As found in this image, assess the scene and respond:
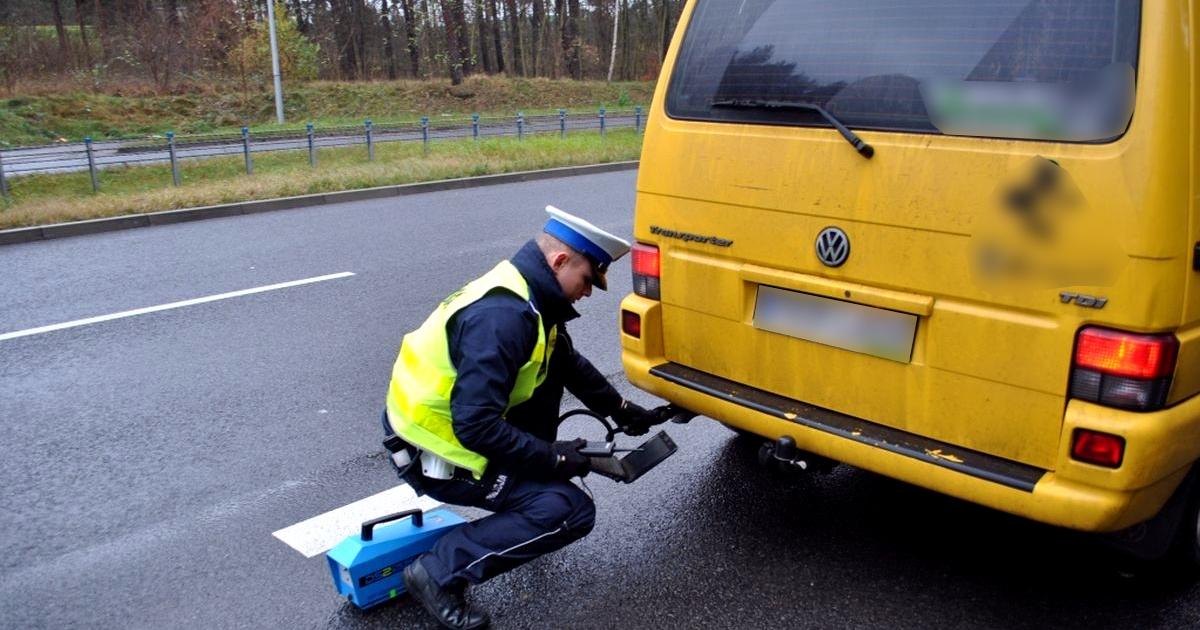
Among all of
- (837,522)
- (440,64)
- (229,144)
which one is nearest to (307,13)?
(440,64)

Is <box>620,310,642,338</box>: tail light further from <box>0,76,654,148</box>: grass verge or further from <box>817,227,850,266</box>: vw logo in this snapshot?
<box>0,76,654,148</box>: grass verge

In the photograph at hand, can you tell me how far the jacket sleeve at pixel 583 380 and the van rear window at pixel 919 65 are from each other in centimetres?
96

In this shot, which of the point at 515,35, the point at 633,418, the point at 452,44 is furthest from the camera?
the point at 515,35

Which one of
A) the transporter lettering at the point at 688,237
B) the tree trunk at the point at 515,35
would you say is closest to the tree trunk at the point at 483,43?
the tree trunk at the point at 515,35

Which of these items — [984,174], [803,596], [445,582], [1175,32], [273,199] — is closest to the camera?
[1175,32]

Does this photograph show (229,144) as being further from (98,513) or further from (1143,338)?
(1143,338)

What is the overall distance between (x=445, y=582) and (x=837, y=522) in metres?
1.62

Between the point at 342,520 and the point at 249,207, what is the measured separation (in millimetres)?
9961

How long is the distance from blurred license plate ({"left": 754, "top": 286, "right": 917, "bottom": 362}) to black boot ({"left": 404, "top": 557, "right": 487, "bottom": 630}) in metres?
1.36

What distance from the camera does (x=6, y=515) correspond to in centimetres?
406

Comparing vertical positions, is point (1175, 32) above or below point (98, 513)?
above

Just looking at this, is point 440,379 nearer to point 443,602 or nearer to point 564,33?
point 443,602

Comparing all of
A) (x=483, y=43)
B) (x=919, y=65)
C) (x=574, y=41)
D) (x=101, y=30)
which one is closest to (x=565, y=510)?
(x=919, y=65)

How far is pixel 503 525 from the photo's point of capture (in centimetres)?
311
